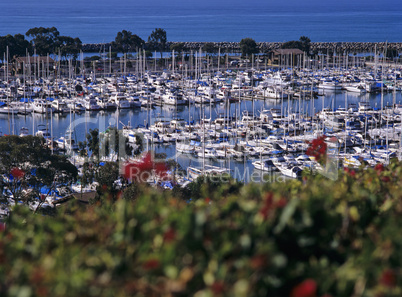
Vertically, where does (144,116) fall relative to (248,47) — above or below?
below

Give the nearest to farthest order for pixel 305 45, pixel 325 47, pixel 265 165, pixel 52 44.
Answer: pixel 265 165
pixel 52 44
pixel 305 45
pixel 325 47

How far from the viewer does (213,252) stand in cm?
355

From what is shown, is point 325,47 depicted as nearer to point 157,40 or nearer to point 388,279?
point 157,40

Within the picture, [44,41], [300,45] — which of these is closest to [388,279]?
[44,41]

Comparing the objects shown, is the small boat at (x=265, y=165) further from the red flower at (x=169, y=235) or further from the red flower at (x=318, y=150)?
the red flower at (x=169, y=235)

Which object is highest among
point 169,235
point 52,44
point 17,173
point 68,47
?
point 52,44

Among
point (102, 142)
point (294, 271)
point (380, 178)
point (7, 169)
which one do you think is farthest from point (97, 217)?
point (102, 142)

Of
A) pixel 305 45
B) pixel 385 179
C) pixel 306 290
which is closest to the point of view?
pixel 306 290

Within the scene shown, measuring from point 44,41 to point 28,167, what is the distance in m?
38.9

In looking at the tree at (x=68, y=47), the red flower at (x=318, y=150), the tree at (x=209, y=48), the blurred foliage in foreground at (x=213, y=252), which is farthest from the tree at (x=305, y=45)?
the blurred foliage in foreground at (x=213, y=252)

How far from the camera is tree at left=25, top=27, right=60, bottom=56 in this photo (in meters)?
49.4

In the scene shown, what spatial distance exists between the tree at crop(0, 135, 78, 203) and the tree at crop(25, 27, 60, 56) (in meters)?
37.5

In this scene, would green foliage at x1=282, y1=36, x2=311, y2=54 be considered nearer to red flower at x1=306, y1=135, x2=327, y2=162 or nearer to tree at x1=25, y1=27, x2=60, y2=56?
tree at x1=25, y1=27, x2=60, y2=56

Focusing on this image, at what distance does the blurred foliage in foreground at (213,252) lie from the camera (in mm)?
3234
